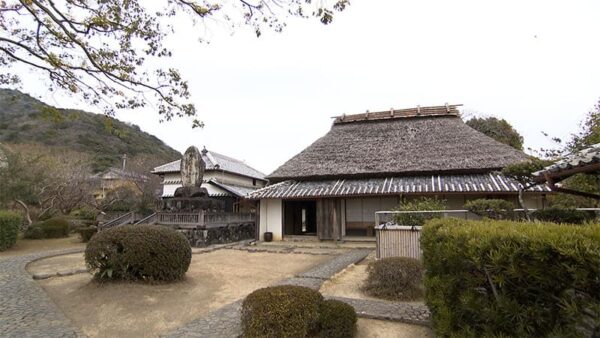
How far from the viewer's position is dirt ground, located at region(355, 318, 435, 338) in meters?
4.50

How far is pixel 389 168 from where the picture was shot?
15.5 metres

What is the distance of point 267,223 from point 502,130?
59.0 feet

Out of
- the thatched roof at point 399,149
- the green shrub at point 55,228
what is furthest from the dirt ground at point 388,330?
the green shrub at point 55,228

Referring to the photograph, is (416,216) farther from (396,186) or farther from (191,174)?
(191,174)

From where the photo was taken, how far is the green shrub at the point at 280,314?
13.3ft

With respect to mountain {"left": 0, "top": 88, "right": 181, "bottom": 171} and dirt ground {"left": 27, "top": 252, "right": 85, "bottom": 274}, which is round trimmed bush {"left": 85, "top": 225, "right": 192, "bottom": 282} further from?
mountain {"left": 0, "top": 88, "right": 181, "bottom": 171}

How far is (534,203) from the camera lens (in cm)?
1416

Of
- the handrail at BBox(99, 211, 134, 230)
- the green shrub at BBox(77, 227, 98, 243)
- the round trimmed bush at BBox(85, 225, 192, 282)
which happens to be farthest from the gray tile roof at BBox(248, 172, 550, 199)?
the round trimmed bush at BBox(85, 225, 192, 282)

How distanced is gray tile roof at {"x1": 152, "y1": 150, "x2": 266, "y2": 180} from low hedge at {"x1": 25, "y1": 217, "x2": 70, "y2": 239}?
7.56 m

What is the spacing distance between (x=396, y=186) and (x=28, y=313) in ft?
40.3

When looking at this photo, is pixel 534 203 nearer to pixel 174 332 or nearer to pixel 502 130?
pixel 502 130

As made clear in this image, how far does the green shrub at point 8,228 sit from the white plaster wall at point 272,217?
10149 millimetres

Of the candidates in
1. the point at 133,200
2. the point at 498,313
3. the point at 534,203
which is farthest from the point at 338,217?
the point at 133,200

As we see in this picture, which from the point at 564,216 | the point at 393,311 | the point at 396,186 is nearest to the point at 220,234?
the point at 396,186
